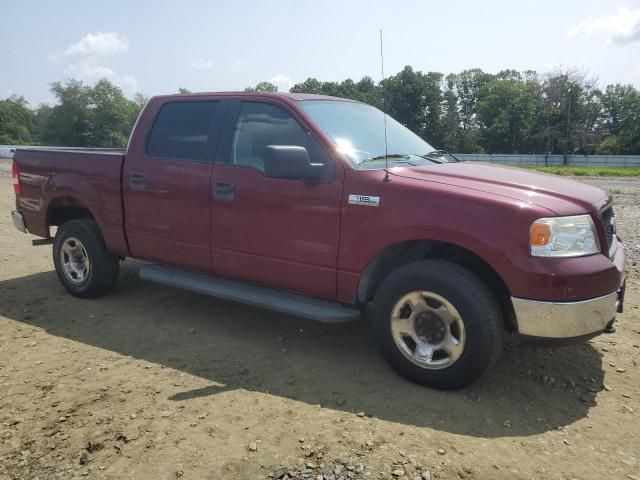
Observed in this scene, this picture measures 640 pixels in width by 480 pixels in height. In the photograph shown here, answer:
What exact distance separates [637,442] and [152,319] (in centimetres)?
381

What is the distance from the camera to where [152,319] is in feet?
15.5

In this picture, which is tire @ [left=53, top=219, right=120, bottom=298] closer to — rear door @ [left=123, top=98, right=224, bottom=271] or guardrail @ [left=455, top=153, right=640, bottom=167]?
rear door @ [left=123, top=98, right=224, bottom=271]

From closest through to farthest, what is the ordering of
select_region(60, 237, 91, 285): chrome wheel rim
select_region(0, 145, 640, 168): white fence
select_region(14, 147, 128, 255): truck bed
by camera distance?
1. select_region(14, 147, 128, 255): truck bed
2. select_region(60, 237, 91, 285): chrome wheel rim
3. select_region(0, 145, 640, 168): white fence

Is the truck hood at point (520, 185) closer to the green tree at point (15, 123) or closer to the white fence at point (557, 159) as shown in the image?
the white fence at point (557, 159)

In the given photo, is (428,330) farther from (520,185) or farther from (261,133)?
(261,133)

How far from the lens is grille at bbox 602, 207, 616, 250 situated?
10.9 feet

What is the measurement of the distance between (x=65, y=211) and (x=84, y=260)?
2.15 ft

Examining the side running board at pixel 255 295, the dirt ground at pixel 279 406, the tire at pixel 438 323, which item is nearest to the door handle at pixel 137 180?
the side running board at pixel 255 295

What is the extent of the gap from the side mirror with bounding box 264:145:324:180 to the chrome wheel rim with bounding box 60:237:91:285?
2.66 metres

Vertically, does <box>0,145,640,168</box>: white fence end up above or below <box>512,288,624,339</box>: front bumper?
above

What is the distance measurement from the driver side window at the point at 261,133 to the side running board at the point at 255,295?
0.97 meters

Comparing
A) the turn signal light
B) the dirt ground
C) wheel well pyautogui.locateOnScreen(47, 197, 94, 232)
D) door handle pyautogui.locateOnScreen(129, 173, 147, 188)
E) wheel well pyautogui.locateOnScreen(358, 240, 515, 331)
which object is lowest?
the dirt ground

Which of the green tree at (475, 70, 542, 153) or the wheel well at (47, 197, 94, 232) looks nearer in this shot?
the wheel well at (47, 197, 94, 232)

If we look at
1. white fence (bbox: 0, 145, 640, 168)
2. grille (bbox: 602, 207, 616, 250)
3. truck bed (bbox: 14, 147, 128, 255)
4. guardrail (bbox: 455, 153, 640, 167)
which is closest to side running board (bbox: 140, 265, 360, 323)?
truck bed (bbox: 14, 147, 128, 255)
